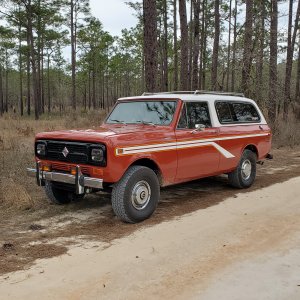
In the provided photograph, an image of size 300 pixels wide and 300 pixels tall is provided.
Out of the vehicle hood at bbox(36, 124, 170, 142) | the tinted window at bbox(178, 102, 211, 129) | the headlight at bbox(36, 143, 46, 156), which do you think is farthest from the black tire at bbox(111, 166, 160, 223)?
the headlight at bbox(36, 143, 46, 156)

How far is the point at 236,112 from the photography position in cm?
843

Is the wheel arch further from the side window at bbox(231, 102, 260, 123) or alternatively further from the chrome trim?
the side window at bbox(231, 102, 260, 123)

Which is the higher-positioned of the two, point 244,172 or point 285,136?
point 285,136

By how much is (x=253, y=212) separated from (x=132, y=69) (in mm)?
54936

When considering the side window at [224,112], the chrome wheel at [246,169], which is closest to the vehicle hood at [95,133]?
the side window at [224,112]

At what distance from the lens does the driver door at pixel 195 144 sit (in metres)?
6.75

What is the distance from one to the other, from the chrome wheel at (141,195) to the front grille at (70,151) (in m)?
0.73

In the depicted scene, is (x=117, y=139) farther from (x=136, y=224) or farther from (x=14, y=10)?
(x=14, y=10)

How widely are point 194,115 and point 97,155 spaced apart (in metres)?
2.35

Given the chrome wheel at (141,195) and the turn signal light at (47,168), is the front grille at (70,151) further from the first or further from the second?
the chrome wheel at (141,195)

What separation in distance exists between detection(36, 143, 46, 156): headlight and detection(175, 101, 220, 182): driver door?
7.19ft

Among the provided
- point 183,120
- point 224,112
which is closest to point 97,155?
point 183,120

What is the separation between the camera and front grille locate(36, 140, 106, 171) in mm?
5707

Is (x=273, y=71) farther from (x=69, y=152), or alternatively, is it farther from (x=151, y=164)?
(x=69, y=152)
